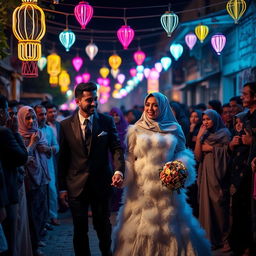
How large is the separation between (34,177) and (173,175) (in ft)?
7.55

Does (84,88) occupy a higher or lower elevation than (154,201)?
higher

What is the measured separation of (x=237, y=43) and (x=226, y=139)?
9417 mm

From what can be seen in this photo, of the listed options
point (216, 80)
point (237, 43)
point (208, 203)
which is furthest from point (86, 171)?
point (216, 80)

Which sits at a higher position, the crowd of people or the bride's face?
the bride's face

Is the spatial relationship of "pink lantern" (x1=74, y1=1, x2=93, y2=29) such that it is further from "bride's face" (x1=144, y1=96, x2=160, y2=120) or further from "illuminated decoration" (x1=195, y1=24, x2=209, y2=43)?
"bride's face" (x1=144, y1=96, x2=160, y2=120)

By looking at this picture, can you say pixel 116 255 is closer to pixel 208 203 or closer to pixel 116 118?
pixel 208 203

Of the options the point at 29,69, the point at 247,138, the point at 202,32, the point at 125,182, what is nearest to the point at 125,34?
the point at 202,32

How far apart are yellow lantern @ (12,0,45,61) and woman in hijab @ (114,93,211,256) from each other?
130 inches

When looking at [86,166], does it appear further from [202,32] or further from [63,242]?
[202,32]

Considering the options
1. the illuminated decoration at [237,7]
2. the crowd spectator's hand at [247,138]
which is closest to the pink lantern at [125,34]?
the illuminated decoration at [237,7]

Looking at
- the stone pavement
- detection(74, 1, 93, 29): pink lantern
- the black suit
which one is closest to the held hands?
the black suit

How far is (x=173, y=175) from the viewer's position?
608 centimetres

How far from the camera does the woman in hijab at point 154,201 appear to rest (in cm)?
636

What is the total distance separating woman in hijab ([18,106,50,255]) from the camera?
740 cm
